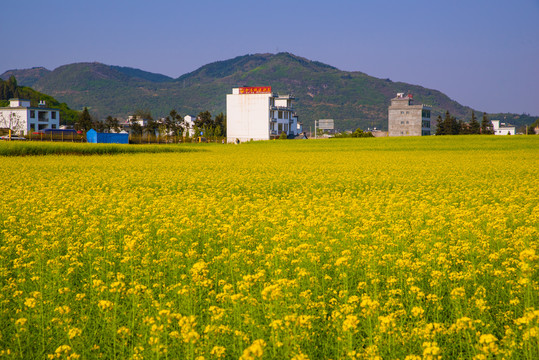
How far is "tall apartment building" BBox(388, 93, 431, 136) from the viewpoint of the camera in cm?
15162

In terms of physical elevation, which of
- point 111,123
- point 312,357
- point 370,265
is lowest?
point 312,357

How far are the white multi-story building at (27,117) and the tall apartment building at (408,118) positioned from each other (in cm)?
10492

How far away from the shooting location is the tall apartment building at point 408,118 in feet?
497

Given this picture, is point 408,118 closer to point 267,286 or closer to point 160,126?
point 160,126

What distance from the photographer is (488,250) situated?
24.0 ft

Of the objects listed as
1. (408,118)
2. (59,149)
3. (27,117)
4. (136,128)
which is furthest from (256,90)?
(59,149)

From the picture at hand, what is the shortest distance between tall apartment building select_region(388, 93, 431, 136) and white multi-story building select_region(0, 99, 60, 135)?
105 metres

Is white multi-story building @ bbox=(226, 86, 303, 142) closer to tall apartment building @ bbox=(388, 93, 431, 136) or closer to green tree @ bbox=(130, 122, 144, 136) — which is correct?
green tree @ bbox=(130, 122, 144, 136)

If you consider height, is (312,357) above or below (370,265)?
below

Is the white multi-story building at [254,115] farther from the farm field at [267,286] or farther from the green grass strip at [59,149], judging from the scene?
the farm field at [267,286]

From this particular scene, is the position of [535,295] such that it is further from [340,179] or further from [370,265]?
[340,179]

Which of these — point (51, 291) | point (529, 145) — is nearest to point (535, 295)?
point (51, 291)

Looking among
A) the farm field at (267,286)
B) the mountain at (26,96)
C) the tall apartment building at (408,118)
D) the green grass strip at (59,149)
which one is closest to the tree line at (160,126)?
the mountain at (26,96)

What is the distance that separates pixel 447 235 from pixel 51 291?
680 cm
